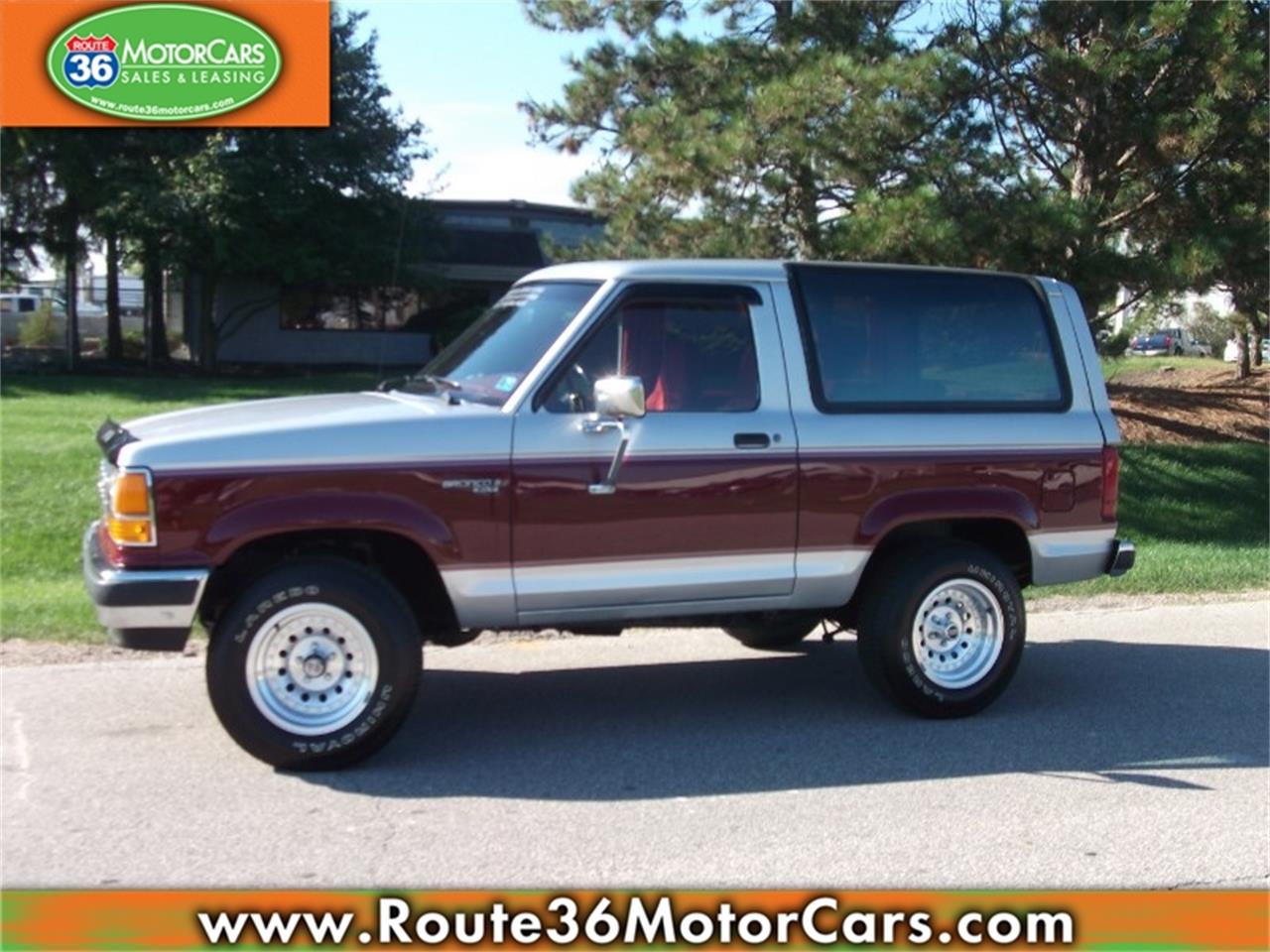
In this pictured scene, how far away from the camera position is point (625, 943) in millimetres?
4316

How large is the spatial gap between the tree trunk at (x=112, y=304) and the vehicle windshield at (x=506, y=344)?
23.0 metres

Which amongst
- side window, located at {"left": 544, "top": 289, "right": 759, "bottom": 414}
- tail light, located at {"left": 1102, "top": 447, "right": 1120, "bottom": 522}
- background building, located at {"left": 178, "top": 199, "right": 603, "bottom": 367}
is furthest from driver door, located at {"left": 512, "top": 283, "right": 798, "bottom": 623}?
background building, located at {"left": 178, "top": 199, "right": 603, "bottom": 367}

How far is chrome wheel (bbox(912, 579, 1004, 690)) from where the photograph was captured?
21.7 ft

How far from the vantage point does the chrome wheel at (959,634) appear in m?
6.61

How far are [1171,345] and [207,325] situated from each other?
22666 mm

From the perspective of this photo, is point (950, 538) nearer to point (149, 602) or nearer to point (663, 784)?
point (663, 784)

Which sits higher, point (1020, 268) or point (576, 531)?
point (1020, 268)

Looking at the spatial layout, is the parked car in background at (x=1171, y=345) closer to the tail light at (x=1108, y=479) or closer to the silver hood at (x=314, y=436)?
the tail light at (x=1108, y=479)

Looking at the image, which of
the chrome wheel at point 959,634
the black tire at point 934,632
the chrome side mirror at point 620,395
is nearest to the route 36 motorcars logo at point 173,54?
the chrome side mirror at point 620,395

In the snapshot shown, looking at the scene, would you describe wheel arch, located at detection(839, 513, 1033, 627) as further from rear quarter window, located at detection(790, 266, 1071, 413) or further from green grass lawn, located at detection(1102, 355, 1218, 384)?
green grass lawn, located at detection(1102, 355, 1218, 384)

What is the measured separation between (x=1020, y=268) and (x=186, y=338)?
2442cm

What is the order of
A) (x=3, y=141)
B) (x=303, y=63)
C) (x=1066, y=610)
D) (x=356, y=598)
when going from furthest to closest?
(x=3, y=141), (x=303, y=63), (x=1066, y=610), (x=356, y=598)

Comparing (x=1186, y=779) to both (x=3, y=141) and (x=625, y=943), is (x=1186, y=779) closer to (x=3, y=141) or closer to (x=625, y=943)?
(x=625, y=943)

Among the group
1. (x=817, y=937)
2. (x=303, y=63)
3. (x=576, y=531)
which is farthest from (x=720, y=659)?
(x=303, y=63)
